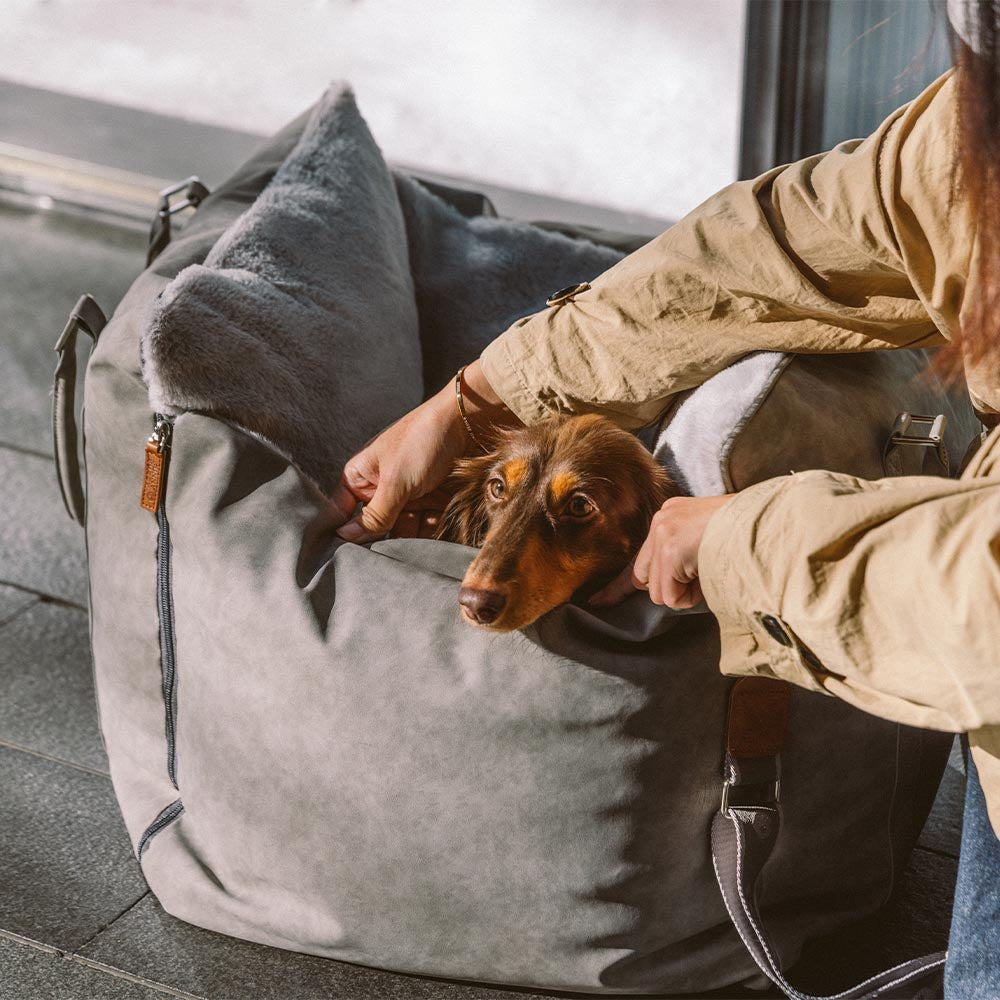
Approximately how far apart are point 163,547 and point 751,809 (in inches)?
28.2

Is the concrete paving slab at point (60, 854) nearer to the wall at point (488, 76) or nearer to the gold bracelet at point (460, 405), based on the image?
the gold bracelet at point (460, 405)

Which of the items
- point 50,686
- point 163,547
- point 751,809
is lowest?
point 50,686

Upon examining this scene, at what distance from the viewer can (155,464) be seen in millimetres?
1361

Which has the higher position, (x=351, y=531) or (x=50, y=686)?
(x=351, y=531)

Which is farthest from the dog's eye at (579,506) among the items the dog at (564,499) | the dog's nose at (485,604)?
the dog's nose at (485,604)

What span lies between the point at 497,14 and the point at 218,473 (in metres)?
2.54

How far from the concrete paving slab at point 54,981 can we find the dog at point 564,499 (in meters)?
0.65

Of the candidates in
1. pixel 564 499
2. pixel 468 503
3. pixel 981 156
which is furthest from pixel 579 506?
pixel 981 156

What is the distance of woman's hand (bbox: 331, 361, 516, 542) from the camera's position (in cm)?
139

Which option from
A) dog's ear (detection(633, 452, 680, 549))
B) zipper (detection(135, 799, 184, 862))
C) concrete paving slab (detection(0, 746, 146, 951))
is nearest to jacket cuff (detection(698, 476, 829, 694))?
dog's ear (detection(633, 452, 680, 549))

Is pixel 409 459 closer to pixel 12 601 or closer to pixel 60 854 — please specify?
pixel 60 854

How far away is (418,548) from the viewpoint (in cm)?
129

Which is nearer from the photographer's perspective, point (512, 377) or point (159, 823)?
point (512, 377)

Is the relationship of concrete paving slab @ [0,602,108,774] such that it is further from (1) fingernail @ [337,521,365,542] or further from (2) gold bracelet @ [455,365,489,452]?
(2) gold bracelet @ [455,365,489,452]
